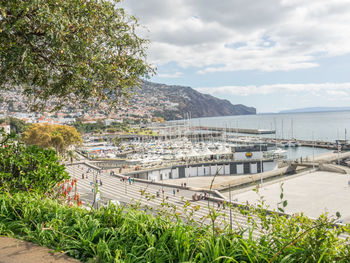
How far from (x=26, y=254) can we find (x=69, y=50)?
9.67 feet

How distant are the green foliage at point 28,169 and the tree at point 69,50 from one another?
1.32 metres

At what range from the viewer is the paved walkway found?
2.02 metres

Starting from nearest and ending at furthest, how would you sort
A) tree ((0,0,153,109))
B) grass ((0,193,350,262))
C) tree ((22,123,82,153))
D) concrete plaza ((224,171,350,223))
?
grass ((0,193,350,262)) → tree ((0,0,153,109)) → concrete plaza ((224,171,350,223)) → tree ((22,123,82,153))

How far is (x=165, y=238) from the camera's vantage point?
2037 mm

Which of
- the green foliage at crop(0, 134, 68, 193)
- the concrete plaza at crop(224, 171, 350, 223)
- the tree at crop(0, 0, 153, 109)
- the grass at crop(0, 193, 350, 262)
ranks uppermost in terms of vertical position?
the tree at crop(0, 0, 153, 109)

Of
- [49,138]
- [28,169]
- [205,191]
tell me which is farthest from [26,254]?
[49,138]

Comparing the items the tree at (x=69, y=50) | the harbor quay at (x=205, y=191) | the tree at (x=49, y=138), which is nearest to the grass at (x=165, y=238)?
the tree at (x=69, y=50)

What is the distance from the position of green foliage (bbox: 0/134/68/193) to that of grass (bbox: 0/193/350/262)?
1.14 meters

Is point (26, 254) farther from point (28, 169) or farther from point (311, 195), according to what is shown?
point (311, 195)

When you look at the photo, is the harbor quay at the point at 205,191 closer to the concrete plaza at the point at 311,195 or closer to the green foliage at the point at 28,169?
the concrete plaza at the point at 311,195

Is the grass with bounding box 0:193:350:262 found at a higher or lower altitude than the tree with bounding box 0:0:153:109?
lower

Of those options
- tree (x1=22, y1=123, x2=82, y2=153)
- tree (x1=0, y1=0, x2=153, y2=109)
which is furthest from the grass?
tree (x1=22, y1=123, x2=82, y2=153)

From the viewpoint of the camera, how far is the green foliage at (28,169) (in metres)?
3.87

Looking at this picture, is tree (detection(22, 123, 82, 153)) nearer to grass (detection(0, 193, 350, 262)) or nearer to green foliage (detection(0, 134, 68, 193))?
green foliage (detection(0, 134, 68, 193))
